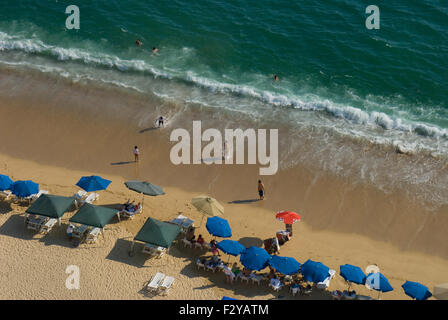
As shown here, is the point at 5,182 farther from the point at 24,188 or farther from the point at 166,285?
the point at 166,285

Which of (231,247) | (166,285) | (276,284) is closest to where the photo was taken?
(166,285)

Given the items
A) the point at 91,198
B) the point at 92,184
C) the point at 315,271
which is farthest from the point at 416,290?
the point at 91,198

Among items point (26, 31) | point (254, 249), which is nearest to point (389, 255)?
point (254, 249)

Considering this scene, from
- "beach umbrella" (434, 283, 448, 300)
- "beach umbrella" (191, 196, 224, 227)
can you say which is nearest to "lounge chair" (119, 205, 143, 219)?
"beach umbrella" (191, 196, 224, 227)

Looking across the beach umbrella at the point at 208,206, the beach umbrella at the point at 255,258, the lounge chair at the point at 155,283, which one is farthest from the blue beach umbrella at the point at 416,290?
the lounge chair at the point at 155,283

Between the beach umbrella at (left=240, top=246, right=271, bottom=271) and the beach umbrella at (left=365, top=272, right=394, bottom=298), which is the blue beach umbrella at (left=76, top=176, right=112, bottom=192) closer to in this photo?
the beach umbrella at (left=240, top=246, right=271, bottom=271)
